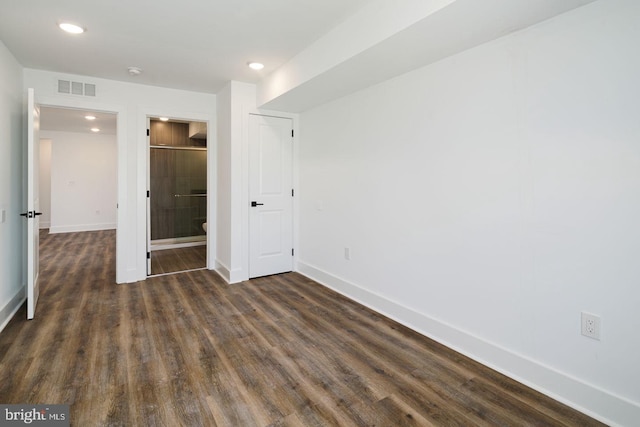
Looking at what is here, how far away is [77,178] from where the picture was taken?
314 inches

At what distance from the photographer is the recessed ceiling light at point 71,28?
8.38ft

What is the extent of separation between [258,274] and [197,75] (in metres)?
2.47

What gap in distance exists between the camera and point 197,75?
372cm

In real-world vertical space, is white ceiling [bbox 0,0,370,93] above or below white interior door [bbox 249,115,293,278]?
above

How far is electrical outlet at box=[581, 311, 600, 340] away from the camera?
70.8 inches

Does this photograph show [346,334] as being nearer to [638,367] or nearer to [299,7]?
[638,367]

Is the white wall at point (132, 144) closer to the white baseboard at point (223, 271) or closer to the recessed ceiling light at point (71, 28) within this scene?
the white baseboard at point (223, 271)

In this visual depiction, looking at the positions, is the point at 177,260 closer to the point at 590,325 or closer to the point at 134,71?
the point at 134,71

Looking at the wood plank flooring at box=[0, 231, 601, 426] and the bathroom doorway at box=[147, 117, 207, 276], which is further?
the bathroom doorway at box=[147, 117, 207, 276]

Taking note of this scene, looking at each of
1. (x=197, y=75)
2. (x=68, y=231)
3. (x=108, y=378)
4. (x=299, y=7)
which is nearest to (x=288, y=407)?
(x=108, y=378)

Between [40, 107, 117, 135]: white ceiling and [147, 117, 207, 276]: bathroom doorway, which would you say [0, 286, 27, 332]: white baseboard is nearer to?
[147, 117, 207, 276]: bathroom doorway

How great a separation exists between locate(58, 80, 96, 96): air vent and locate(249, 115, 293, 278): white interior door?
5.95 ft

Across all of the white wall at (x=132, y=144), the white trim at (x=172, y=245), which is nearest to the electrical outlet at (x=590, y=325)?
the white wall at (x=132, y=144)

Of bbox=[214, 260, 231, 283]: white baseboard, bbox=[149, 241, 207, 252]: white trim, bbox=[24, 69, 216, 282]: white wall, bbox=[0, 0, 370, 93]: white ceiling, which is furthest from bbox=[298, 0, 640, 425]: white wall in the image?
bbox=[149, 241, 207, 252]: white trim
